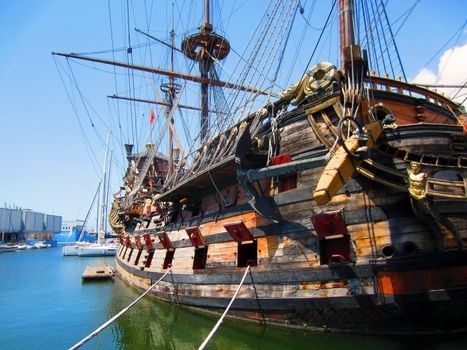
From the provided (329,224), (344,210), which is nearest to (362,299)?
(329,224)

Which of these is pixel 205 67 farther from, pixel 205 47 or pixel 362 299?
pixel 362 299

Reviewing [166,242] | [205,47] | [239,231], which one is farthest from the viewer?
[205,47]

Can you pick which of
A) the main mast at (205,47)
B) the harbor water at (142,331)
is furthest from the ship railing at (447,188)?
the main mast at (205,47)

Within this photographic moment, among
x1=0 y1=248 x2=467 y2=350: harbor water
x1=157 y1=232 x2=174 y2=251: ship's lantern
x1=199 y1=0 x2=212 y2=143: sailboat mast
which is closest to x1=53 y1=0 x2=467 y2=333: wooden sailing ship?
x1=0 y1=248 x2=467 y2=350: harbor water

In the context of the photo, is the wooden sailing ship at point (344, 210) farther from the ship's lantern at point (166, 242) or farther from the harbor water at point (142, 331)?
the ship's lantern at point (166, 242)

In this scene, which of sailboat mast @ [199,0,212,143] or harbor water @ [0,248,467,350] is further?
sailboat mast @ [199,0,212,143]

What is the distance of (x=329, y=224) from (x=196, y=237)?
4823 millimetres

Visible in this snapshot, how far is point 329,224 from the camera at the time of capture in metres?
8.34

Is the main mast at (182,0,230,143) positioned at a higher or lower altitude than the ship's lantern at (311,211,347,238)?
higher

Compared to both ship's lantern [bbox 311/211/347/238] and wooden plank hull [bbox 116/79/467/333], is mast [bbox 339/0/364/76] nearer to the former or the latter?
wooden plank hull [bbox 116/79/467/333]

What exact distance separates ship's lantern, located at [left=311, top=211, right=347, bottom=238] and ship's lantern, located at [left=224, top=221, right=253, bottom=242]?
2080 millimetres

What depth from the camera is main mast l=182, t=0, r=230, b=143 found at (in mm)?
26391

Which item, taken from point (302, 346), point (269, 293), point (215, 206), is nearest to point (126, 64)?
point (215, 206)

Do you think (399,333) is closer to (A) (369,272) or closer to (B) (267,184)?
(A) (369,272)
